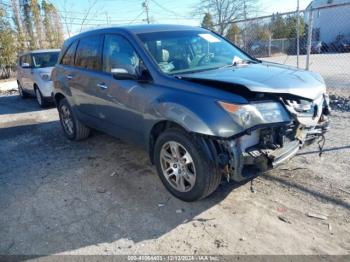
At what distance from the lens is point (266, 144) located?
10.3 ft

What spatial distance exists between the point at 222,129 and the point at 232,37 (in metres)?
12.4

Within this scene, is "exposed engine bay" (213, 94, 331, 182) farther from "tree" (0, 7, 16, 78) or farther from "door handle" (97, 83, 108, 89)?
"tree" (0, 7, 16, 78)

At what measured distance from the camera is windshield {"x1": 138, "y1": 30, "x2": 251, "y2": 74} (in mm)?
3886

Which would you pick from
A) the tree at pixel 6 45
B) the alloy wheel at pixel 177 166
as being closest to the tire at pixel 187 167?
the alloy wheel at pixel 177 166

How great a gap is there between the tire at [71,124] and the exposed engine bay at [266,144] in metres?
3.36

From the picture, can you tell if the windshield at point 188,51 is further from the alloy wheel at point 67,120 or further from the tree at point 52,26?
the tree at point 52,26

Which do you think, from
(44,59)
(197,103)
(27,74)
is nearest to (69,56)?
(197,103)

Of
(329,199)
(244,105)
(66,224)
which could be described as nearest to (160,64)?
(244,105)

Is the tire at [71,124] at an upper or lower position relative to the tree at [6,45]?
lower

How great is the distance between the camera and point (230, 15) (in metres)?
31.6

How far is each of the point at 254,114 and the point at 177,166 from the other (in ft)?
3.42

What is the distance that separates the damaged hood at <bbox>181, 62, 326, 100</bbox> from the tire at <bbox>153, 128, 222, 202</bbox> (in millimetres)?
672

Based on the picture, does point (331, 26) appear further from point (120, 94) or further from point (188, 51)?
point (120, 94)

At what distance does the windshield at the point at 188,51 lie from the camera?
389 cm
